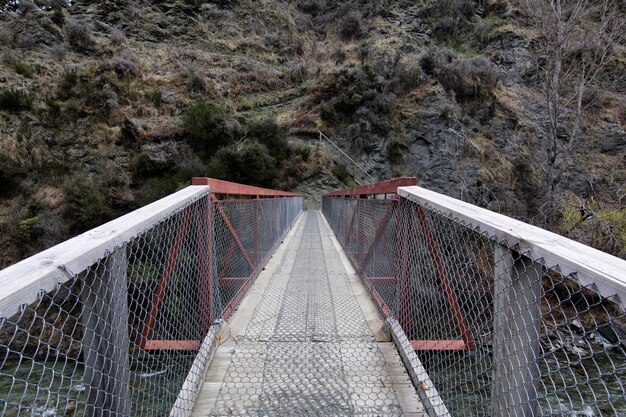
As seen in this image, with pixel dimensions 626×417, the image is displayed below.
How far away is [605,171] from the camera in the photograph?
57.6 feet

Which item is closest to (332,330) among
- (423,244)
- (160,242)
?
(423,244)

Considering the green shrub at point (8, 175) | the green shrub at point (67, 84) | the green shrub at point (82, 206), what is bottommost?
the green shrub at point (82, 206)

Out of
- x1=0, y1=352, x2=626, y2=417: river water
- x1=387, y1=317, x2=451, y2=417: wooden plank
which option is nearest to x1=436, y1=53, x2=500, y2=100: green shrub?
x1=0, y1=352, x2=626, y2=417: river water

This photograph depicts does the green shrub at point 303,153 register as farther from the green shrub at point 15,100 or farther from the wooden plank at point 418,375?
the wooden plank at point 418,375

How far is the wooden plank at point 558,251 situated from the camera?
2.89ft

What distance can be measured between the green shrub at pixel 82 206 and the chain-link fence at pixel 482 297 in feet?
43.0

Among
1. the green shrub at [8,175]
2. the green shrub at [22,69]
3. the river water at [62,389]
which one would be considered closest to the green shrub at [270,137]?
the green shrub at [8,175]

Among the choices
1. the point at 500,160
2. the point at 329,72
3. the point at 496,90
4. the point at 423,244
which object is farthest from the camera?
the point at 329,72

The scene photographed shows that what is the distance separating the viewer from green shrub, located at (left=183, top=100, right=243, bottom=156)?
63.8 feet

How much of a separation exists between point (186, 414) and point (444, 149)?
21.9 metres

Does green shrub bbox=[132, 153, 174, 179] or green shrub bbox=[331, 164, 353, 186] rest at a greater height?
green shrub bbox=[132, 153, 174, 179]

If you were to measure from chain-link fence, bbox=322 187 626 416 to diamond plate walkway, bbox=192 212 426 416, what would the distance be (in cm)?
27

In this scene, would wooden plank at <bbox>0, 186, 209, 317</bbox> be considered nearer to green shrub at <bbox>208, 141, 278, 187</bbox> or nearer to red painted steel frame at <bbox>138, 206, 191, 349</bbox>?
red painted steel frame at <bbox>138, 206, 191, 349</bbox>

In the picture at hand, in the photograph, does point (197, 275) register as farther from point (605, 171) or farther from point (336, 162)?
point (605, 171)
